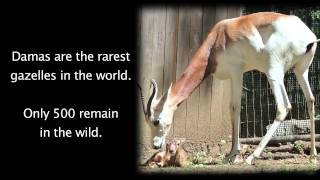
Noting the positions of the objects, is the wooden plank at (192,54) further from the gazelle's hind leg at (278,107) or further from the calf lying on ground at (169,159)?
the gazelle's hind leg at (278,107)

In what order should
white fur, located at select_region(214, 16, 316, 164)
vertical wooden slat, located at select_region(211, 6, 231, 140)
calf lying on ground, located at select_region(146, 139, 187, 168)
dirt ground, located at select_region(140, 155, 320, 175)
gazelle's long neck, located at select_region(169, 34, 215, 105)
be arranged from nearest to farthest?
1. dirt ground, located at select_region(140, 155, 320, 175)
2. calf lying on ground, located at select_region(146, 139, 187, 168)
3. white fur, located at select_region(214, 16, 316, 164)
4. gazelle's long neck, located at select_region(169, 34, 215, 105)
5. vertical wooden slat, located at select_region(211, 6, 231, 140)

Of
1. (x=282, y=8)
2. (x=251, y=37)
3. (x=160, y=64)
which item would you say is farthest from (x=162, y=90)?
(x=282, y=8)

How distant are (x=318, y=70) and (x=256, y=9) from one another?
1.13 meters

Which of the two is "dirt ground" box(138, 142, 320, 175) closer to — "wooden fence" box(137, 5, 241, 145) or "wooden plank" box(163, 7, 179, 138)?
"wooden fence" box(137, 5, 241, 145)

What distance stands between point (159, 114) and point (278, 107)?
129cm

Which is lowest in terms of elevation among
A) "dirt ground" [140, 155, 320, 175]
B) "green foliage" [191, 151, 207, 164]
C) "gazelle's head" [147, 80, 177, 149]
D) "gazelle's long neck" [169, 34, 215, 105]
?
"dirt ground" [140, 155, 320, 175]

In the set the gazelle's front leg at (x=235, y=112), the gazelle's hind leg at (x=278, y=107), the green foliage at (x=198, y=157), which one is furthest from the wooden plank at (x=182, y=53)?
the gazelle's hind leg at (x=278, y=107)

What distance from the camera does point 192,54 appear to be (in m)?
7.62

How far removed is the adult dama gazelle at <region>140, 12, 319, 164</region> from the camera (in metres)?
6.63

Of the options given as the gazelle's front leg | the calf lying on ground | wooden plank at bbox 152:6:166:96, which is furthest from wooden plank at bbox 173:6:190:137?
the calf lying on ground

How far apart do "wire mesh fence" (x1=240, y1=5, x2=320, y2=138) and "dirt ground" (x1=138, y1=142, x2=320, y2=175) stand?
359 millimetres

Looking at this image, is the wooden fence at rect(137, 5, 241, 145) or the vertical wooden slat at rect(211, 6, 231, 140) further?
the vertical wooden slat at rect(211, 6, 231, 140)

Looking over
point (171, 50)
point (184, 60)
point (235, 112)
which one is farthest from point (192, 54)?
point (235, 112)

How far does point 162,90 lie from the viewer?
7.52m
